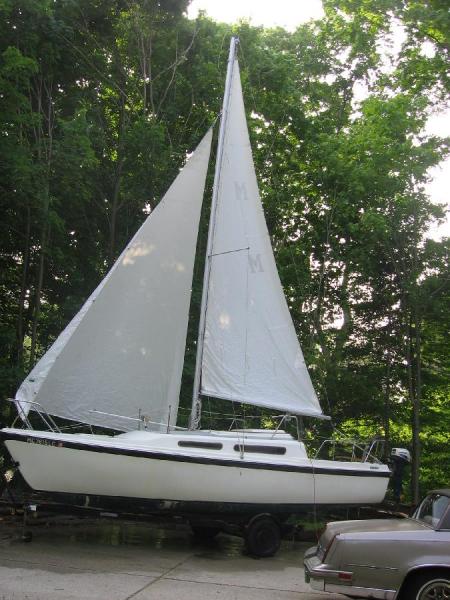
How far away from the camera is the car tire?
18.9ft

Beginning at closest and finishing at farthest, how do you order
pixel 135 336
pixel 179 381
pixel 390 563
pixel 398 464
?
pixel 390 563 < pixel 135 336 < pixel 179 381 < pixel 398 464

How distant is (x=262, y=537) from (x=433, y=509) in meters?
4.00

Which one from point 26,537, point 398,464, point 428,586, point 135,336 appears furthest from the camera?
point 398,464

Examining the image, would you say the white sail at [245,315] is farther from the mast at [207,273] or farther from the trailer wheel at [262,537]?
the trailer wheel at [262,537]

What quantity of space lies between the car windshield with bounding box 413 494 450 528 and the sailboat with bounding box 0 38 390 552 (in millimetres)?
3439

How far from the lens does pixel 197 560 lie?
30.6 feet

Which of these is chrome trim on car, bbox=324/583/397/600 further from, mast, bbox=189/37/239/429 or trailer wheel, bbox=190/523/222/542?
trailer wheel, bbox=190/523/222/542

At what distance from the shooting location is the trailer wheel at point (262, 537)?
980cm

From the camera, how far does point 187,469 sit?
9.51 m

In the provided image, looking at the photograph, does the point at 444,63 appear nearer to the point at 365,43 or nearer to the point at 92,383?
the point at 365,43

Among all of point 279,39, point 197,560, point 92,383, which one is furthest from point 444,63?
point 197,560

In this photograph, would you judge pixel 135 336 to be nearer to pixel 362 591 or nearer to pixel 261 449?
pixel 261 449

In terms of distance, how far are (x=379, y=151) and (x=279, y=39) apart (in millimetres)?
7533

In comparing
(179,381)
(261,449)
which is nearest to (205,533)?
(261,449)
